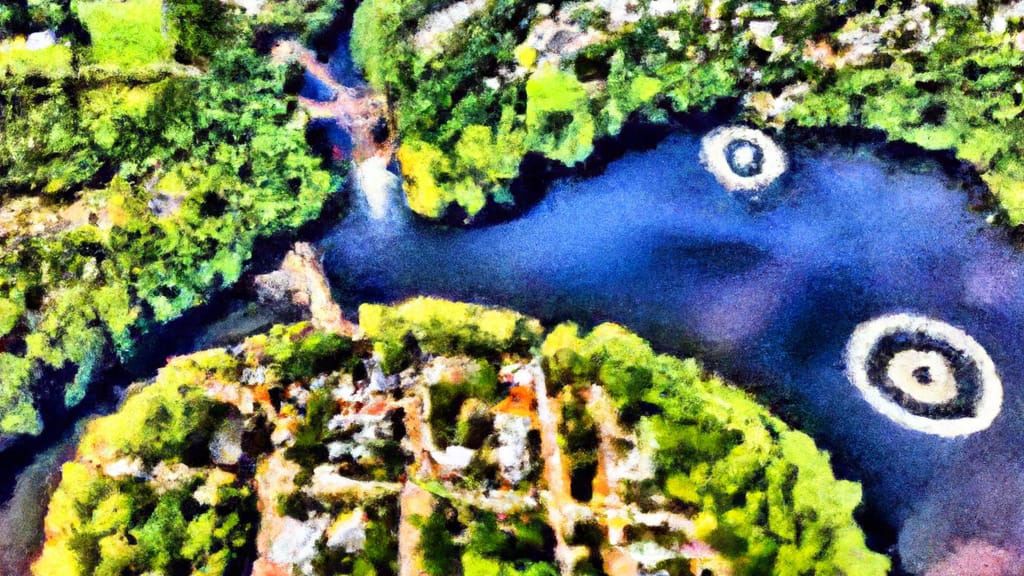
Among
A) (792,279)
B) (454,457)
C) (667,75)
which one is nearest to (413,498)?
(454,457)

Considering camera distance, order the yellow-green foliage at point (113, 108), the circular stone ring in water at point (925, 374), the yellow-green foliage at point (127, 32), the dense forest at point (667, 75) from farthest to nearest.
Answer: the yellow-green foliage at point (127, 32) < the yellow-green foliage at point (113, 108) < the dense forest at point (667, 75) < the circular stone ring in water at point (925, 374)

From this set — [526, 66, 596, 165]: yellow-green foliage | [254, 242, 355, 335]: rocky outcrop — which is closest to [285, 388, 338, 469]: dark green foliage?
[254, 242, 355, 335]: rocky outcrop

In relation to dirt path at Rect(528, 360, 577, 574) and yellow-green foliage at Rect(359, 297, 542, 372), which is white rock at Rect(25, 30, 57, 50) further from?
dirt path at Rect(528, 360, 577, 574)

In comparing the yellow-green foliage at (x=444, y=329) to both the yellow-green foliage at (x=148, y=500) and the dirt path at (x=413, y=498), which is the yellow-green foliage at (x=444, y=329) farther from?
the yellow-green foliage at (x=148, y=500)

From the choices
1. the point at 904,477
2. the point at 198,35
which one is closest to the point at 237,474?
the point at 198,35

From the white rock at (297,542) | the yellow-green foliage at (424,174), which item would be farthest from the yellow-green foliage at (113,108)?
the white rock at (297,542)

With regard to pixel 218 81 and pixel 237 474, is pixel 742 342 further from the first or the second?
pixel 218 81
